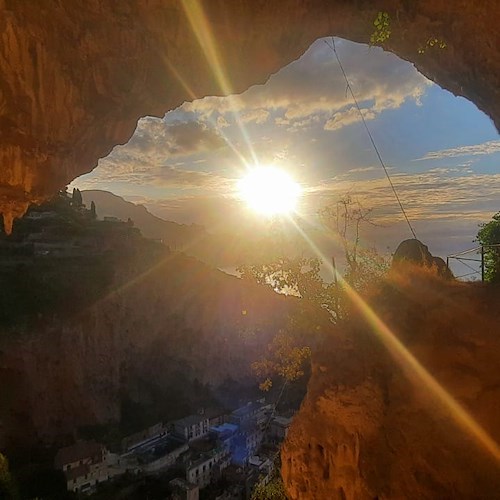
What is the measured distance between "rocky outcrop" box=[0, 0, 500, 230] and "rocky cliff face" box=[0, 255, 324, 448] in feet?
42.6

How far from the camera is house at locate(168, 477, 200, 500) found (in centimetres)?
2556

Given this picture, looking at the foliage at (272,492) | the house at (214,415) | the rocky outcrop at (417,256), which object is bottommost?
the house at (214,415)

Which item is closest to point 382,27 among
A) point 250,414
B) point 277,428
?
point 277,428

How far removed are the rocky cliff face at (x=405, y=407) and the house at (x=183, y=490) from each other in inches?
851

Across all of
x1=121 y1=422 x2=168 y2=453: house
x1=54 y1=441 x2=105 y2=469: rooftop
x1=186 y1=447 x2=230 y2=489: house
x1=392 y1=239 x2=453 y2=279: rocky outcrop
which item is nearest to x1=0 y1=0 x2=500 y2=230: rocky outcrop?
x1=392 y1=239 x2=453 y2=279: rocky outcrop

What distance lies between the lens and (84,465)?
1032 inches

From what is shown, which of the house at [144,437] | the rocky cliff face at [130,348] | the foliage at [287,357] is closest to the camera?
the foliage at [287,357]

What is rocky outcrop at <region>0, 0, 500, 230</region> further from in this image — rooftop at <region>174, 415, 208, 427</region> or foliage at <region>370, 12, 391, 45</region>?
rooftop at <region>174, 415, 208, 427</region>

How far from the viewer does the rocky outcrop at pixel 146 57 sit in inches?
320

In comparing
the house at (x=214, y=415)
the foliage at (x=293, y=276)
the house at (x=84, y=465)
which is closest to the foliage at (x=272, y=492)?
the foliage at (x=293, y=276)

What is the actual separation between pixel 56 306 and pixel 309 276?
2620cm

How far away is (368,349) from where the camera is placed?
6902 mm

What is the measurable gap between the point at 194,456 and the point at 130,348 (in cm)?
960

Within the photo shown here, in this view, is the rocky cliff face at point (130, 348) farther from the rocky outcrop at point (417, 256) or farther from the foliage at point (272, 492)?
the rocky outcrop at point (417, 256)
